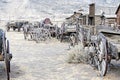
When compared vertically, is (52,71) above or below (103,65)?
below

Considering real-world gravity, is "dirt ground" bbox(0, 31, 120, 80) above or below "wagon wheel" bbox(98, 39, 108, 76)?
below

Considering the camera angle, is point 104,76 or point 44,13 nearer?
point 104,76

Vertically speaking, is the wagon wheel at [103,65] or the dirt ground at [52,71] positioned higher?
the wagon wheel at [103,65]

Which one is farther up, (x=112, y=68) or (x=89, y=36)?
(x=89, y=36)

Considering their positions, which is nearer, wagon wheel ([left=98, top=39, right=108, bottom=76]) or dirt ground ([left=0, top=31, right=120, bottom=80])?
wagon wheel ([left=98, top=39, right=108, bottom=76])

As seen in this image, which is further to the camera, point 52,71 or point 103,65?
point 52,71

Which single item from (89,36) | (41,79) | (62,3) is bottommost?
(41,79)

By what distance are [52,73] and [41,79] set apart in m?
0.86

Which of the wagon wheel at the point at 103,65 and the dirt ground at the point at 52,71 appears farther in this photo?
the dirt ground at the point at 52,71

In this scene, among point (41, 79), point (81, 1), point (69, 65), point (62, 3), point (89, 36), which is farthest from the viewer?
point (81, 1)

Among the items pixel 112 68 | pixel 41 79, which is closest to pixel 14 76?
pixel 41 79

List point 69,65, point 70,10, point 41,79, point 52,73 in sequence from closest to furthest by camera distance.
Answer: point 41,79, point 52,73, point 69,65, point 70,10

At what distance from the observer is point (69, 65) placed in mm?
10820

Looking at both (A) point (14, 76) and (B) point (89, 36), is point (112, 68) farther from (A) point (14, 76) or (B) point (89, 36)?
(A) point (14, 76)
